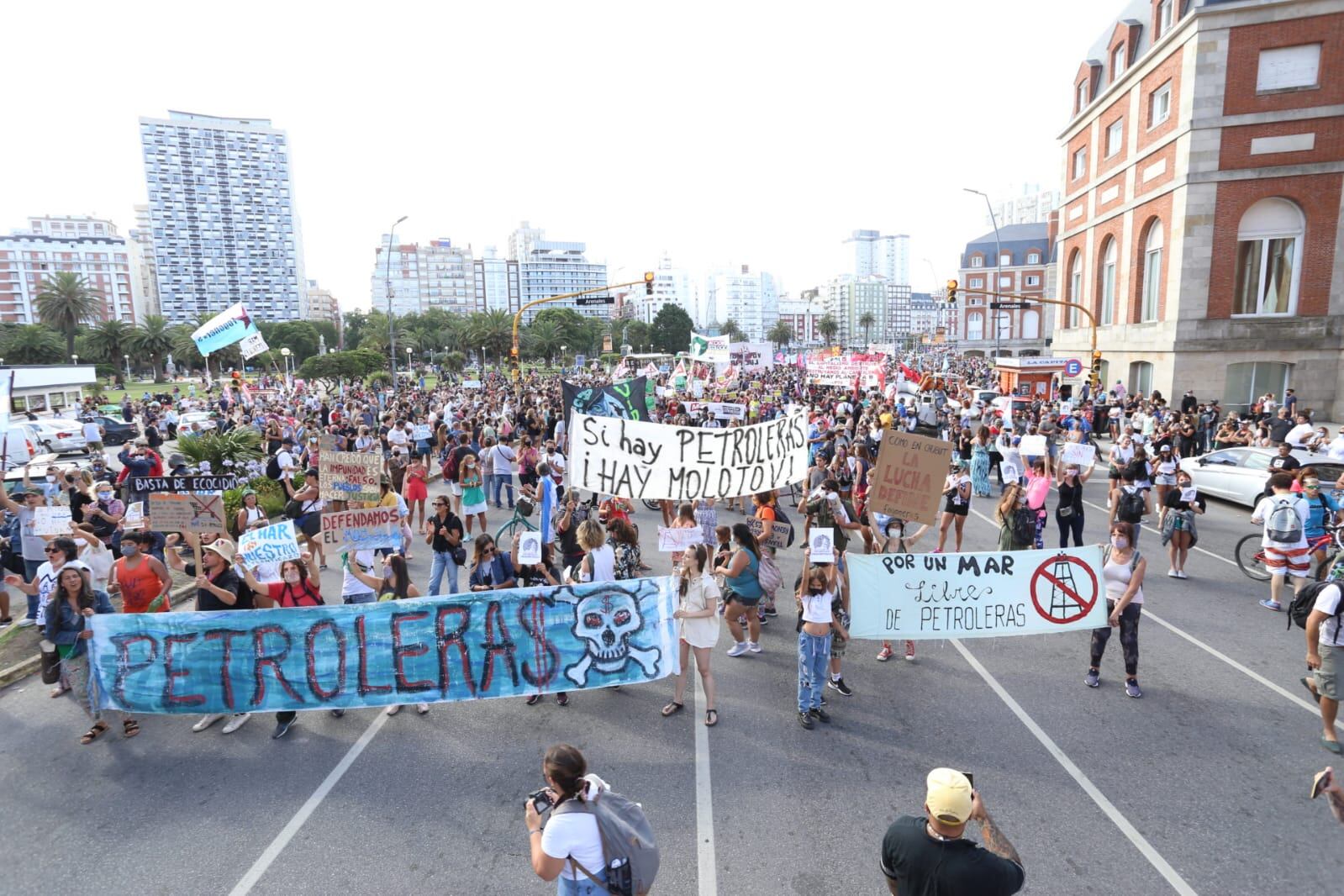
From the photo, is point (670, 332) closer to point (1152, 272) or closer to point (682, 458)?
point (1152, 272)

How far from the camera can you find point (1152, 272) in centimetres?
3122

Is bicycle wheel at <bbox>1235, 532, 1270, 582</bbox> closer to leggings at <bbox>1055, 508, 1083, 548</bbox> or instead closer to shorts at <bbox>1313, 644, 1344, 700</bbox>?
leggings at <bbox>1055, 508, 1083, 548</bbox>

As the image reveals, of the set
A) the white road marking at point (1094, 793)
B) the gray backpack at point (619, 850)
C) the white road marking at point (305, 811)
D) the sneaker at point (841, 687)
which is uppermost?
the gray backpack at point (619, 850)

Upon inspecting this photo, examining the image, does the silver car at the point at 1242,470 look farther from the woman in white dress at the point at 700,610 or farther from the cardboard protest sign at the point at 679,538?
the woman in white dress at the point at 700,610

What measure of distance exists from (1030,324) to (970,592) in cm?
9395

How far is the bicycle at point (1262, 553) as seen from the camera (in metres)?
9.20

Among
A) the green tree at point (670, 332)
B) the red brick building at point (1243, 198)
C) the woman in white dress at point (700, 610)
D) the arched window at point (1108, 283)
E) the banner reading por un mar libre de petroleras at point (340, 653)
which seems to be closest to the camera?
the banner reading por un mar libre de petroleras at point (340, 653)

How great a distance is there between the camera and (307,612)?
636 cm

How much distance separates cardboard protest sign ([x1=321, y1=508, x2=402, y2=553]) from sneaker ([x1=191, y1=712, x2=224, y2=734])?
191cm

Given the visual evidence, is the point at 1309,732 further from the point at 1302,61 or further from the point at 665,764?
the point at 1302,61

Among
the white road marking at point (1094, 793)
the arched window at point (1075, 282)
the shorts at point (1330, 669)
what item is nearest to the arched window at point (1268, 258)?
the arched window at point (1075, 282)

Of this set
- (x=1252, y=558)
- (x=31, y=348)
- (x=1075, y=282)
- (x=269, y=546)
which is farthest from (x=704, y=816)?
(x=31, y=348)

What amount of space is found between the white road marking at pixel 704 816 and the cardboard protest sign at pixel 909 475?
3.16 metres

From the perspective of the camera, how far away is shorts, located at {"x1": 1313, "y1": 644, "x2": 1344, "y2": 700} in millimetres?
5805
